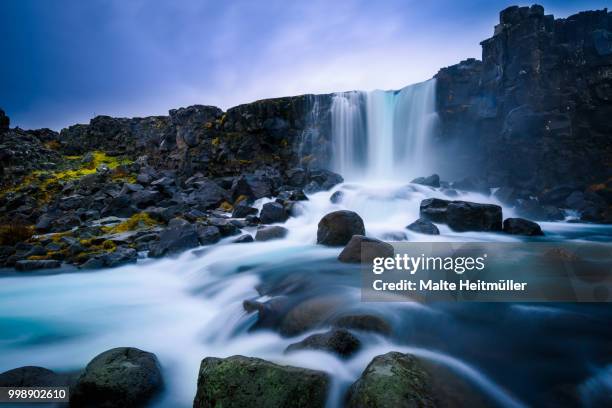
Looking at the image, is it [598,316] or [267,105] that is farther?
[267,105]

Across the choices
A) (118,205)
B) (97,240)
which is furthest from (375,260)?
(118,205)

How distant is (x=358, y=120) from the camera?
108ft

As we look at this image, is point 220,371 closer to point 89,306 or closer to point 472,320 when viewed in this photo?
point 472,320

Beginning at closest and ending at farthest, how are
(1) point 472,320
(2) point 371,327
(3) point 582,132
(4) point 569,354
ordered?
(4) point 569,354 < (2) point 371,327 < (1) point 472,320 < (3) point 582,132

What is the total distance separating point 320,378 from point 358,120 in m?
31.3

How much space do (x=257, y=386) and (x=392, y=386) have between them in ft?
4.13

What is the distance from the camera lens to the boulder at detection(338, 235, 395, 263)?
27.3 ft

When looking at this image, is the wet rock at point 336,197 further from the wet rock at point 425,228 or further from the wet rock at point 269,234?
the wet rock at point 425,228

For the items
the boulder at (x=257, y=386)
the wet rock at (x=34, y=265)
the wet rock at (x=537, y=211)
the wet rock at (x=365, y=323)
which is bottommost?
the wet rock at (x=537, y=211)

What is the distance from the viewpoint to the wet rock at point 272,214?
57.0 feet

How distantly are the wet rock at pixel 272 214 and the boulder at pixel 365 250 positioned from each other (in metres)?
8.74

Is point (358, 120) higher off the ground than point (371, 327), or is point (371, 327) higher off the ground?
point (358, 120)

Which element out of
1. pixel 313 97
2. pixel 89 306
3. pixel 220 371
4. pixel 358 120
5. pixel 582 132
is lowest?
pixel 89 306

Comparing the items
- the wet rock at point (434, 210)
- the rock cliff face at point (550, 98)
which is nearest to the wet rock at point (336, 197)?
the wet rock at point (434, 210)
